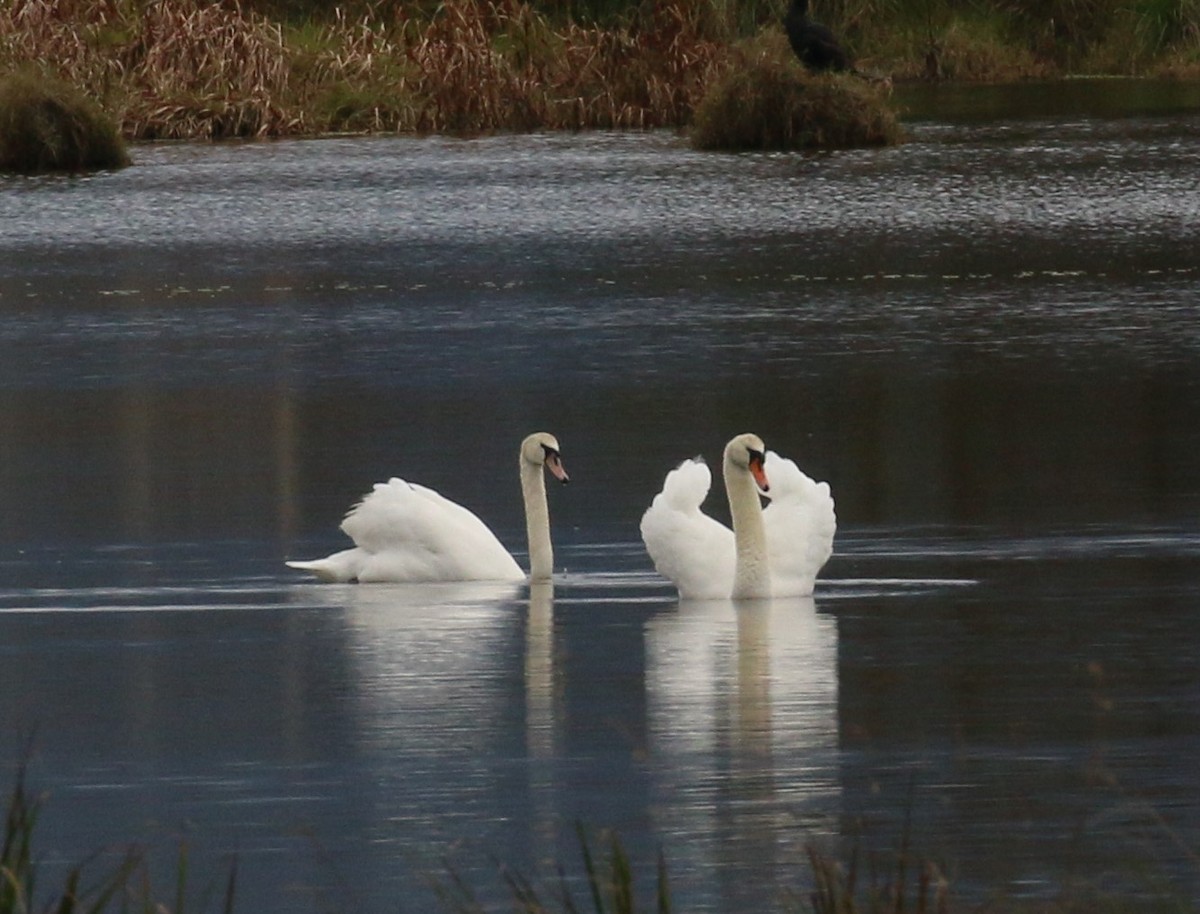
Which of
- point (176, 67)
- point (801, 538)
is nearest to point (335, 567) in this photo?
point (801, 538)

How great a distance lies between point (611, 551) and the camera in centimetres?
1145

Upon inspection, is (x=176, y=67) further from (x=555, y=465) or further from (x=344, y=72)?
(x=555, y=465)

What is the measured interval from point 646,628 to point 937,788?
8.67ft

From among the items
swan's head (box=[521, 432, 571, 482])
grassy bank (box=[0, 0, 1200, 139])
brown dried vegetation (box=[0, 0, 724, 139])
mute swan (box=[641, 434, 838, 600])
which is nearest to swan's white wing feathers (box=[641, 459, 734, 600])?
mute swan (box=[641, 434, 838, 600])

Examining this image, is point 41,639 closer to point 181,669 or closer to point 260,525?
point 181,669

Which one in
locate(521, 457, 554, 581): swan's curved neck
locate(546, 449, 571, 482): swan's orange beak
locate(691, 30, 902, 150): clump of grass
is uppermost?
locate(691, 30, 902, 150): clump of grass

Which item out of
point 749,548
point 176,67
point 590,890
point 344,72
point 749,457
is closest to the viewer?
point 590,890

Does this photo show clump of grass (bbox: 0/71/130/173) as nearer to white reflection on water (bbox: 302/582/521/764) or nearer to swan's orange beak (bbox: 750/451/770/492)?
white reflection on water (bbox: 302/582/521/764)

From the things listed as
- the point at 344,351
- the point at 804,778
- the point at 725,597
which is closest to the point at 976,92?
the point at 344,351

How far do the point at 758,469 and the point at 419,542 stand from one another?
4.24 feet

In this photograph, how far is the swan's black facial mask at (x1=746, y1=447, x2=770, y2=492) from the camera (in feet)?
34.7

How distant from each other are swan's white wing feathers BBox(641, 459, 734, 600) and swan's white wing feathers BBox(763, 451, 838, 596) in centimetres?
17

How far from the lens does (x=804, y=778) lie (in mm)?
7438

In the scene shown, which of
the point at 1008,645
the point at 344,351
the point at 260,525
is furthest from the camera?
the point at 344,351
